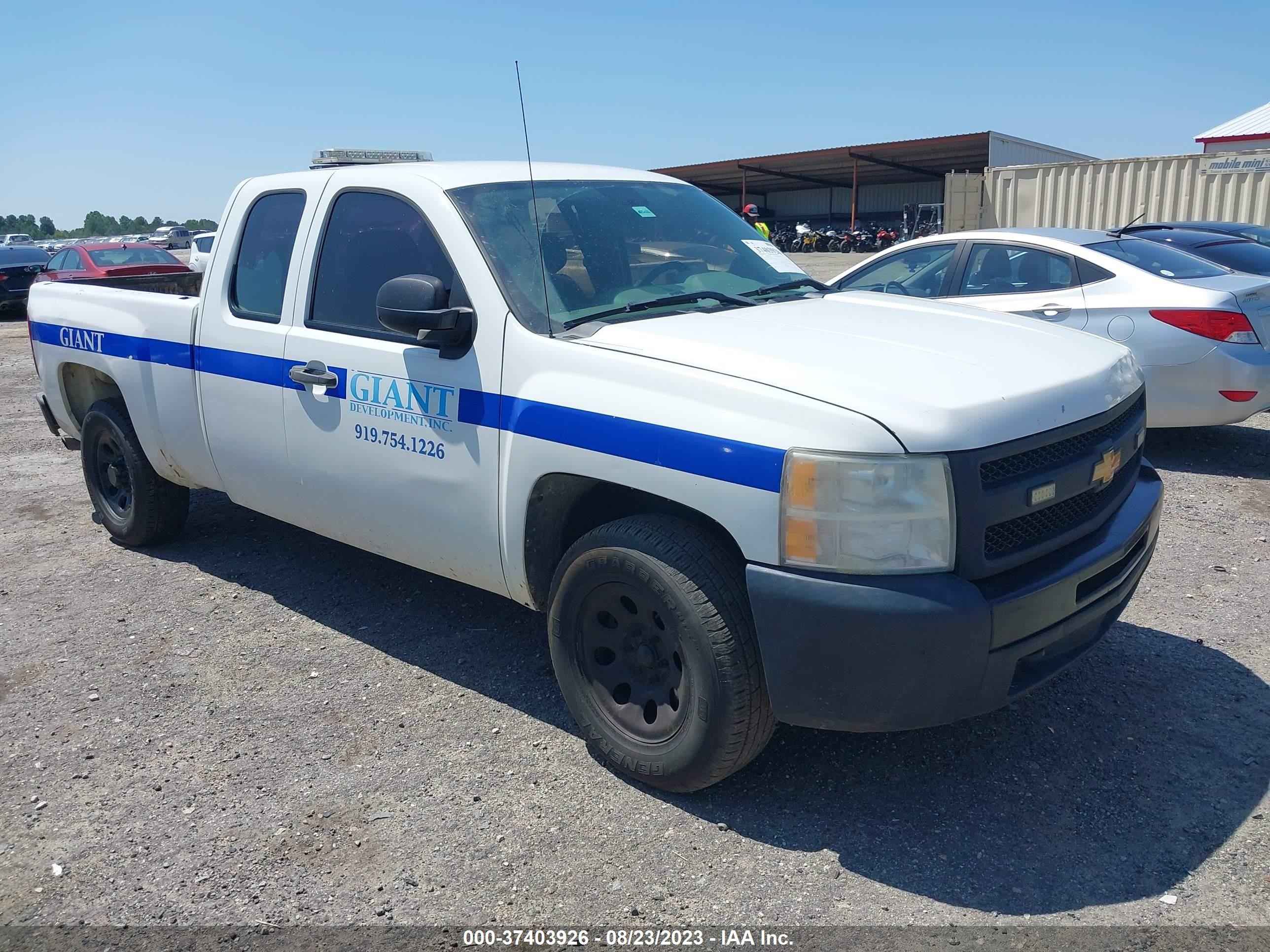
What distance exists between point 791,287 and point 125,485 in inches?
154

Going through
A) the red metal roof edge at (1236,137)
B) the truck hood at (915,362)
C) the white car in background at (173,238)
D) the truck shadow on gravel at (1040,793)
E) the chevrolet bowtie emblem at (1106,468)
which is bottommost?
the truck shadow on gravel at (1040,793)

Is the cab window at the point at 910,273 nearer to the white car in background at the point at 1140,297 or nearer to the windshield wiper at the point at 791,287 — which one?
the white car in background at the point at 1140,297

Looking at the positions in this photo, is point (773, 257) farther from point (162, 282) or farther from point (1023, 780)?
point (162, 282)

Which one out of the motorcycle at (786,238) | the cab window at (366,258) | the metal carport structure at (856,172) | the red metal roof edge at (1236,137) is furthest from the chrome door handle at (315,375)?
the red metal roof edge at (1236,137)

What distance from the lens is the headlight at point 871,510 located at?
271 centimetres

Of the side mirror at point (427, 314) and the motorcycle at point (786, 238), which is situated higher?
the side mirror at point (427, 314)

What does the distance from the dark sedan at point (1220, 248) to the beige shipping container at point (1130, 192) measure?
8.99 m

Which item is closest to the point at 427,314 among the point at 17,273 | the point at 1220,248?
the point at 1220,248

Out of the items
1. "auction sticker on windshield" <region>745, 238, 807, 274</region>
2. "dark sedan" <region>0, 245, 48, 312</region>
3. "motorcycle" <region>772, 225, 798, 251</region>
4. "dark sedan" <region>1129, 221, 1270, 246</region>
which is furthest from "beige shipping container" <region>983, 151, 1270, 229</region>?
"dark sedan" <region>0, 245, 48, 312</region>

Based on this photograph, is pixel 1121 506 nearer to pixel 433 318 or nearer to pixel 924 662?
pixel 924 662

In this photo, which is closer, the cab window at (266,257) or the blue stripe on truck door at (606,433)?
the blue stripe on truck door at (606,433)

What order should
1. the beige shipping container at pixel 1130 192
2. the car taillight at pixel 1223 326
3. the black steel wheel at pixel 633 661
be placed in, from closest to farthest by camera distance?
the black steel wheel at pixel 633 661
the car taillight at pixel 1223 326
the beige shipping container at pixel 1130 192

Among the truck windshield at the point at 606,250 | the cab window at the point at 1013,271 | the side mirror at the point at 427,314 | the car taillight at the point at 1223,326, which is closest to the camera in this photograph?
the side mirror at the point at 427,314

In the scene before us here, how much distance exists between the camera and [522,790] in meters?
3.38
